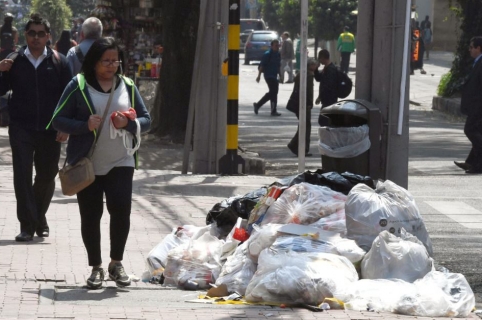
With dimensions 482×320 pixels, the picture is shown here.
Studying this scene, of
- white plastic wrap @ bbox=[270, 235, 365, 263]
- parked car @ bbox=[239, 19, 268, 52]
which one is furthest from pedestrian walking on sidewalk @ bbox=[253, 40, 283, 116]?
parked car @ bbox=[239, 19, 268, 52]

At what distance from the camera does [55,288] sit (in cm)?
716

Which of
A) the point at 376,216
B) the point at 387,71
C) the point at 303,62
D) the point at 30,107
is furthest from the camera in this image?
the point at 303,62

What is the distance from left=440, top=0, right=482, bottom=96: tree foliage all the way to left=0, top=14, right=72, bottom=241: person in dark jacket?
19764mm

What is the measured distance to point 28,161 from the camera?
352 inches

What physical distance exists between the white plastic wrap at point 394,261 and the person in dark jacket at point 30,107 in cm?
286

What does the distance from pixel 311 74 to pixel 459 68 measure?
11.0m

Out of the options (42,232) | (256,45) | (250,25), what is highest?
(42,232)

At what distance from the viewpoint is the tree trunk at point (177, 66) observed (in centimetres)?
1758

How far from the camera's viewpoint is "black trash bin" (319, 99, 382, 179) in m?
10.1

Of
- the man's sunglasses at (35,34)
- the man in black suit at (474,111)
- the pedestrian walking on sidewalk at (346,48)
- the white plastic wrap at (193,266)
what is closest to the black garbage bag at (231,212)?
the white plastic wrap at (193,266)

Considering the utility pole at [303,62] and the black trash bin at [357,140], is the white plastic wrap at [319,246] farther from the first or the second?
the utility pole at [303,62]

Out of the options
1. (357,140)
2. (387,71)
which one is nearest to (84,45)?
(357,140)

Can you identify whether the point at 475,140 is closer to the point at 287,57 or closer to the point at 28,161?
the point at 28,161

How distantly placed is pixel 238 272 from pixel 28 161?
92.7 inches
